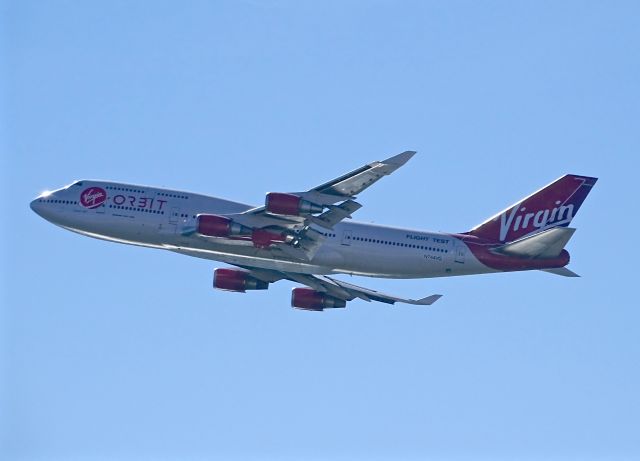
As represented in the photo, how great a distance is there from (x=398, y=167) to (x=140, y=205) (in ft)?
55.4

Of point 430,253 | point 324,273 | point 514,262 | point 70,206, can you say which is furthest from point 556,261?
point 70,206

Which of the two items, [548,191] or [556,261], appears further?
[548,191]

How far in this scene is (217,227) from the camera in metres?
71.6

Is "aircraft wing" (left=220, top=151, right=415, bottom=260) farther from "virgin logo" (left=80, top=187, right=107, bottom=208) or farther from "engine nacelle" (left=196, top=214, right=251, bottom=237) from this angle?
"virgin logo" (left=80, top=187, right=107, bottom=208)

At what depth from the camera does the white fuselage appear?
7338cm

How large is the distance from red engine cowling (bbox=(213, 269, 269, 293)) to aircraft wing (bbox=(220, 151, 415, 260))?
5.83 m

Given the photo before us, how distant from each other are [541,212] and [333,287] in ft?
45.8

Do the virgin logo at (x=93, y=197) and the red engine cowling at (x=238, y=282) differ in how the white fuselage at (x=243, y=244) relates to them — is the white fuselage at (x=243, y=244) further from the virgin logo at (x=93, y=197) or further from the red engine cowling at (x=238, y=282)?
the red engine cowling at (x=238, y=282)

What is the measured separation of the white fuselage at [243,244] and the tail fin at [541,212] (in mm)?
2945

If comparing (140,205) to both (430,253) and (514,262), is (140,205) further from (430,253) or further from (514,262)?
(514,262)

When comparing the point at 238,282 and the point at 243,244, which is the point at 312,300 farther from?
the point at 243,244

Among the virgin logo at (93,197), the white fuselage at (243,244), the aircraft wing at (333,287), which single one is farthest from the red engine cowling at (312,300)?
the virgin logo at (93,197)

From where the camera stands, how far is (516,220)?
252ft

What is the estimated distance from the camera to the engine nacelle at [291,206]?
69.8 metres
